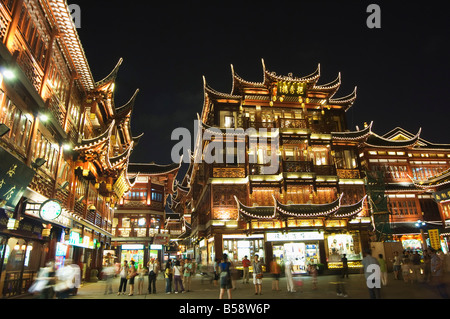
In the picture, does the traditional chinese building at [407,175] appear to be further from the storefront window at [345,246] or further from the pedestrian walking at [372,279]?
the pedestrian walking at [372,279]

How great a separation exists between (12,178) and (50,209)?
2.21 m

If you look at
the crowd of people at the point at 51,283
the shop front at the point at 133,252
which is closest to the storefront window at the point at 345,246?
the crowd of people at the point at 51,283

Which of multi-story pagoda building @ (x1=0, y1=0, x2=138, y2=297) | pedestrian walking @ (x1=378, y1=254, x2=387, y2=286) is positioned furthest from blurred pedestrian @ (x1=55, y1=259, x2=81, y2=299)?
pedestrian walking @ (x1=378, y1=254, x2=387, y2=286)

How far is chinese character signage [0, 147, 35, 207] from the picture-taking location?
29.9ft

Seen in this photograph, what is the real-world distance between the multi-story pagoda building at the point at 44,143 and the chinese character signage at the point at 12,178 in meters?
0.03

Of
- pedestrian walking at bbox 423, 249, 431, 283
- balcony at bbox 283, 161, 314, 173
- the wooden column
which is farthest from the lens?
balcony at bbox 283, 161, 314, 173

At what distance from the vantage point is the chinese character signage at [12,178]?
359 inches

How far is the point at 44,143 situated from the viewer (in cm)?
1341

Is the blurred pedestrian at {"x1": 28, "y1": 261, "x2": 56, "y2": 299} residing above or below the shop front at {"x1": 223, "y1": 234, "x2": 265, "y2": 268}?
below

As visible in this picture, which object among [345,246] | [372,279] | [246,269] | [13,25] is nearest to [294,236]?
[345,246]

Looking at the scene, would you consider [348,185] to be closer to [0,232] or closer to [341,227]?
[341,227]

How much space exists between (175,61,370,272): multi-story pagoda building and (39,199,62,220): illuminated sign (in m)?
15.1

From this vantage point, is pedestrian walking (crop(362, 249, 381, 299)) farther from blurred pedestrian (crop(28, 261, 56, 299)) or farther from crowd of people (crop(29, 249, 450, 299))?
blurred pedestrian (crop(28, 261, 56, 299))
